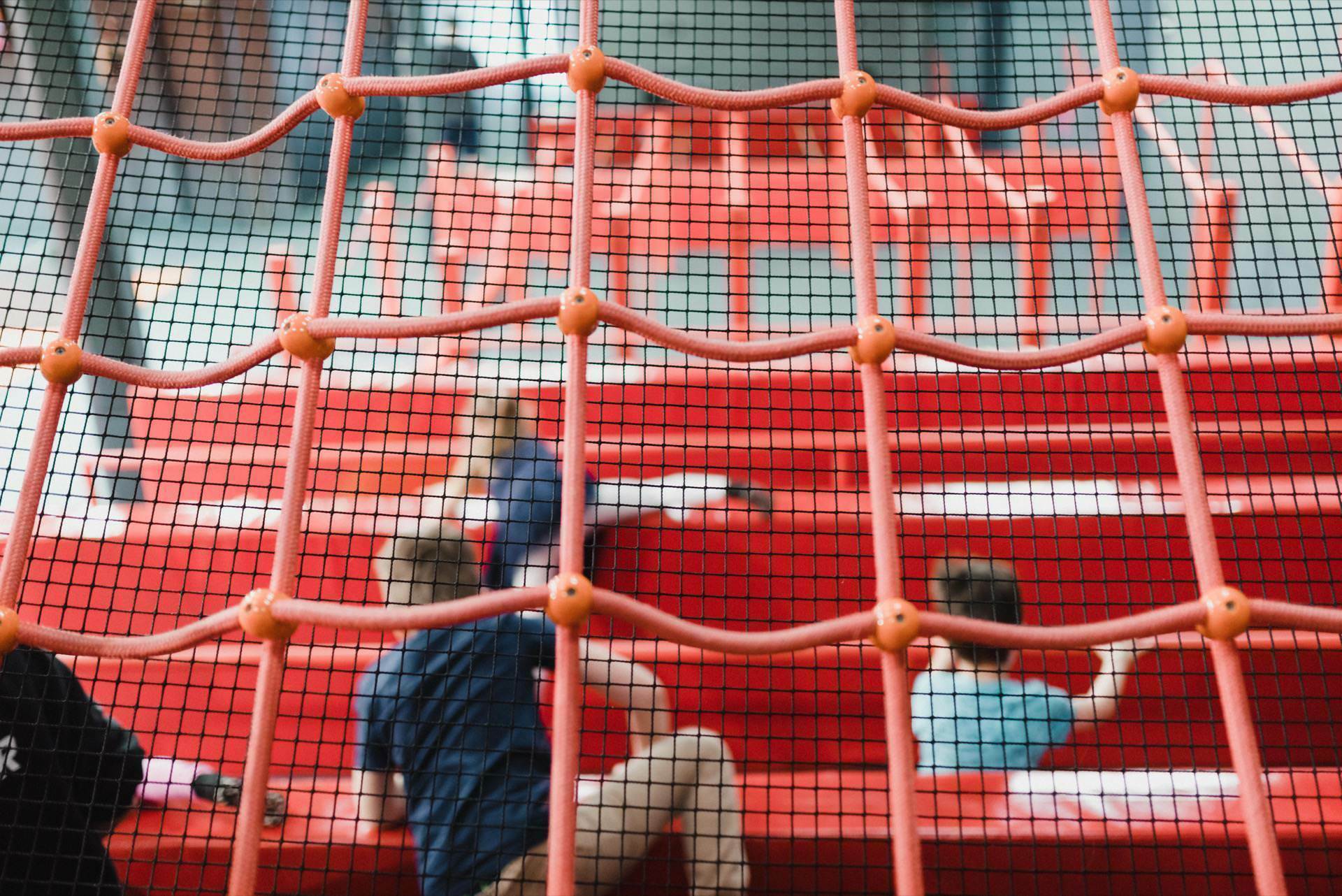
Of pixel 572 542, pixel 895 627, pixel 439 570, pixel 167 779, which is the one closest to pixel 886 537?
pixel 895 627

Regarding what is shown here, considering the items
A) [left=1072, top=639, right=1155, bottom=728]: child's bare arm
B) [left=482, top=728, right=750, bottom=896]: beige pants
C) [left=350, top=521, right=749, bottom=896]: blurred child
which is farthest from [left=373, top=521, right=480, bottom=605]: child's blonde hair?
[left=1072, top=639, right=1155, bottom=728]: child's bare arm

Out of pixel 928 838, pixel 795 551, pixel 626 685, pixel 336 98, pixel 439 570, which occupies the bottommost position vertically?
pixel 928 838

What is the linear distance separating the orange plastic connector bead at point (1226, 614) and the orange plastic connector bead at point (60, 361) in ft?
2.63

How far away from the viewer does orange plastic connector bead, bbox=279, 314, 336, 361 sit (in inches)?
29.2

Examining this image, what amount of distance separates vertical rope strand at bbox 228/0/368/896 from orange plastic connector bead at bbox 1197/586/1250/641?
593 millimetres

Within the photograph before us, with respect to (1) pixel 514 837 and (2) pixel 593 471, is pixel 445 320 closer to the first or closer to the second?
(1) pixel 514 837

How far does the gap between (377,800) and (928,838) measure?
0.55 metres

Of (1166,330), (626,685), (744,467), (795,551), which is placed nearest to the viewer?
(1166,330)

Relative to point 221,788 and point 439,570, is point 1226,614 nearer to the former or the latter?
point 439,570

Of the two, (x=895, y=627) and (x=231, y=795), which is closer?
(x=895, y=627)

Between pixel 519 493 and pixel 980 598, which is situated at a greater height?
pixel 519 493

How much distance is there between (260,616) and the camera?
0.66 meters

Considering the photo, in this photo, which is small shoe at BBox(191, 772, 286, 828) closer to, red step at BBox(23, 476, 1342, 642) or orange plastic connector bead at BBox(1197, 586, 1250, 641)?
red step at BBox(23, 476, 1342, 642)

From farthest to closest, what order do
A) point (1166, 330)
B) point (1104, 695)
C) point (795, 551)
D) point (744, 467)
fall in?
point (795, 551)
point (744, 467)
point (1104, 695)
point (1166, 330)
